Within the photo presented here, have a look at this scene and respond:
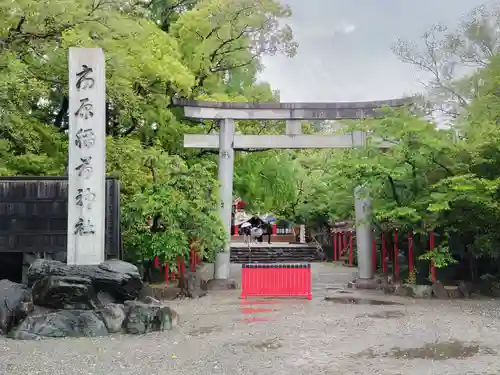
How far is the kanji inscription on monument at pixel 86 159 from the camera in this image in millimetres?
10758

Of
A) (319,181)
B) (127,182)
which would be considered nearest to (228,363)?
(127,182)

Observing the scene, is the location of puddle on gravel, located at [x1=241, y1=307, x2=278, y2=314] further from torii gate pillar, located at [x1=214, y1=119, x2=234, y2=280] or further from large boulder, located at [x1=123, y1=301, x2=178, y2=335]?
torii gate pillar, located at [x1=214, y1=119, x2=234, y2=280]

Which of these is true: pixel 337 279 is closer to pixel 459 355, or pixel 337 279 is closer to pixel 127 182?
pixel 127 182

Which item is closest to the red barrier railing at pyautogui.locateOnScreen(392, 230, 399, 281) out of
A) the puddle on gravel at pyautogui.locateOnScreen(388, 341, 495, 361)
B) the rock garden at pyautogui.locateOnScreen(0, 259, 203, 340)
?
the puddle on gravel at pyautogui.locateOnScreen(388, 341, 495, 361)

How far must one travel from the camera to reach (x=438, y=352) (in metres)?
8.33

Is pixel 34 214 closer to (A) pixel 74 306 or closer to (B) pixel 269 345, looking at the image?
(A) pixel 74 306

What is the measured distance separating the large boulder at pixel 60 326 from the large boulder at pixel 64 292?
0.16 m

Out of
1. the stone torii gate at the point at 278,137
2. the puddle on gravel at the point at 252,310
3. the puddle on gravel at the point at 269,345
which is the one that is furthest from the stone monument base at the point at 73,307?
the stone torii gate at the point at 278,137

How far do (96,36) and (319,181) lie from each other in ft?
61.7

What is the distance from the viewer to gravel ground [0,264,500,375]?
7.49 m

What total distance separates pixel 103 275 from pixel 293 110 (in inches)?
364

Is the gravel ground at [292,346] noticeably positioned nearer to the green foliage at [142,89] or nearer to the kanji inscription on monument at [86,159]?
the kanji inscription on monument at [86,159]

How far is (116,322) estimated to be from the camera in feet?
32.8

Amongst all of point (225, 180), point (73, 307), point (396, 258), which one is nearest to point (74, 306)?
point (73, 307)
